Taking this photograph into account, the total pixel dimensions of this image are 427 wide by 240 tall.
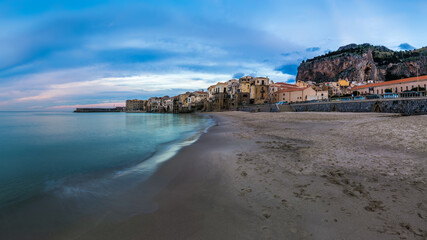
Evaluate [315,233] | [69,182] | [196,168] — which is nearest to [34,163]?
[69,182]

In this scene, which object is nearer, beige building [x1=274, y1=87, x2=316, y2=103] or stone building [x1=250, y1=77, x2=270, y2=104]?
beige building [x1=274, y1=87, x2=316, y2=103]

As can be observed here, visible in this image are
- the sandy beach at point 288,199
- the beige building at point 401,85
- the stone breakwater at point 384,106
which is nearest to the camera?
the sandy beach at point 288,199

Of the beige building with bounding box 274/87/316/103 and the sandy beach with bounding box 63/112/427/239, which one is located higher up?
the beige building with bounding box 274/87/316/103

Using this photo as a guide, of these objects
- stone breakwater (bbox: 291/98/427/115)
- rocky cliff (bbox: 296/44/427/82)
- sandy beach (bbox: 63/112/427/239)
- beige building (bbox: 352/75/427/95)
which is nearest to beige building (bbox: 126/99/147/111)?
rocky cliff (bbox: 296/44/427/82)

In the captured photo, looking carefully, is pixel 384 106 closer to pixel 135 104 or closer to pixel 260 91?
pixel 260 91

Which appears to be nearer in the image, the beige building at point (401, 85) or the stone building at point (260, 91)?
the beige building at point (401, 85)

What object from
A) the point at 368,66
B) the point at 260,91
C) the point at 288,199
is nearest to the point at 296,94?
the point at 260,91

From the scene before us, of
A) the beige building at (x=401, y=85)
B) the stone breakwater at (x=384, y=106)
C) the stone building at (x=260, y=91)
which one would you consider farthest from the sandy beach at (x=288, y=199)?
the stone building at (x=260, y=91)

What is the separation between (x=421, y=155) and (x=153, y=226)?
7407 mm

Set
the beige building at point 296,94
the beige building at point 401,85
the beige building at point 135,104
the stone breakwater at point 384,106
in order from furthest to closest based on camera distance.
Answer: the beige building at point 135,104, the beige building at point 296,94, the beige building at point 401,85, the stone breakwater at point 384,106

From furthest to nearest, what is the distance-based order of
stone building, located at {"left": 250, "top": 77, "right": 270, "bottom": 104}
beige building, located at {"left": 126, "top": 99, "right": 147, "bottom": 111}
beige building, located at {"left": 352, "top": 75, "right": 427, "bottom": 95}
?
beige building, located at {"left": 126, "top": 99, "right": 147, "bottom": 111}, stone building, located at {"left": 250, "top": 77, "right": 270, "bottom": 104}, beige building, located at {"left": 352, "top": 75, "right": 427, "bottom": 95}

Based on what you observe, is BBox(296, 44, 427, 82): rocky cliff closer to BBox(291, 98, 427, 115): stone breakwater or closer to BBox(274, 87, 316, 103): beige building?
BBox(274, 87, 316, 103): beige building

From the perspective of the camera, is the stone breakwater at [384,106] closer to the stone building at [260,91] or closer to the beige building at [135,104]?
the stone building at [260,91]

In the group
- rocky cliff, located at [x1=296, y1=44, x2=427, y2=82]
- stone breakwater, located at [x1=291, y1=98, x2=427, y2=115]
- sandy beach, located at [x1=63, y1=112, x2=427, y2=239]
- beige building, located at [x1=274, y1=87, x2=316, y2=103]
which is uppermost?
rocky cliff, located at [x1=296, y1=44, x2=427, y2=82]
